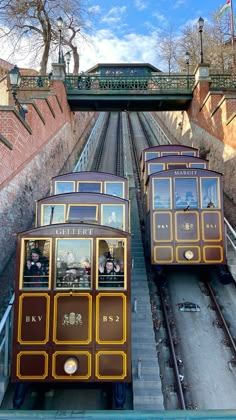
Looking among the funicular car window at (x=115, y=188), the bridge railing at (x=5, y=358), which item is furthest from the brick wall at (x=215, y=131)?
the bridge railing at (x=5, y=358)

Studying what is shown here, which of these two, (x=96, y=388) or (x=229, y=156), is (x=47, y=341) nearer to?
(x=96, y=388)

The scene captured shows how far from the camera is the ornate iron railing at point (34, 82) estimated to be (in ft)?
59.1

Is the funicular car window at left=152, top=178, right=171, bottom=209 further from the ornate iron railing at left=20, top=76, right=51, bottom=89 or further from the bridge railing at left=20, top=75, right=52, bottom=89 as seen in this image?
the ornate iron railing at left=20, top=76, right=51, bottom=89

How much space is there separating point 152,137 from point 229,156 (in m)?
17.0

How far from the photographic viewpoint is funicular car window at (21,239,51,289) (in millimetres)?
5559

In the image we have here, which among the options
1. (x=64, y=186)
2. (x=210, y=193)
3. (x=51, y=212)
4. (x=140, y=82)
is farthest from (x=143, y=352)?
(x=140, y=82)

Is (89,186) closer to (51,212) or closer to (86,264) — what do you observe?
(51,212)

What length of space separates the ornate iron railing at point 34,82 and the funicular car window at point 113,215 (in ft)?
43.3

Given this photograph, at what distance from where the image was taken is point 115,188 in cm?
980

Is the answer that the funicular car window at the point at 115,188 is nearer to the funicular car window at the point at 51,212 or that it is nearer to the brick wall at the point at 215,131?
the funicular car window at the point at 51,212

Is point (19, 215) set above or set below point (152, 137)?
below

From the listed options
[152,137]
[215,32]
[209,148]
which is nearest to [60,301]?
[209,148]

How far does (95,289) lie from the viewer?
5.51 meters

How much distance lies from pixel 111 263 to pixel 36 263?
1.28 meters
